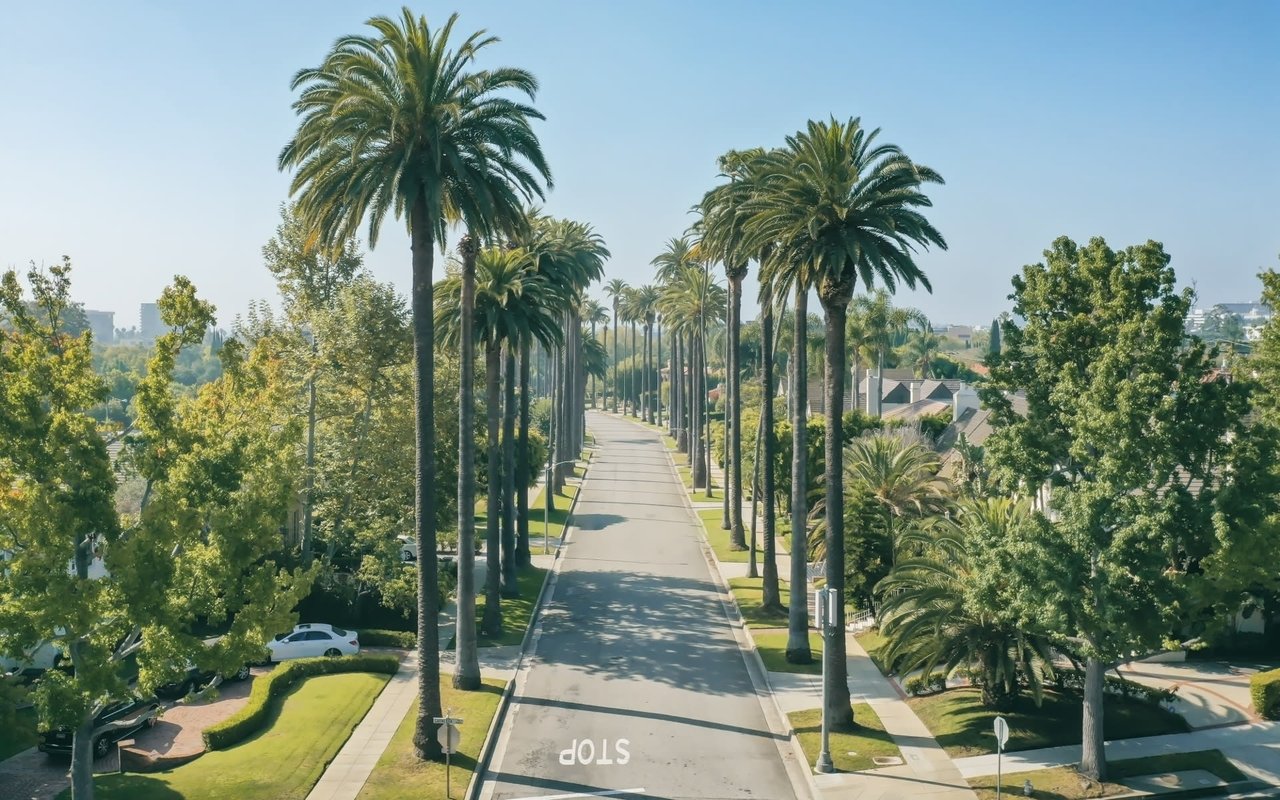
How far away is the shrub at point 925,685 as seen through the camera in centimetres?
2920

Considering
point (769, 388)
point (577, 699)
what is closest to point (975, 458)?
point (769, 388)

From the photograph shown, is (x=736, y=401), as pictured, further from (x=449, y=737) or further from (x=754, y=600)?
(x=449, y=737)

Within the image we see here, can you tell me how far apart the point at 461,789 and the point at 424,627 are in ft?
13.8

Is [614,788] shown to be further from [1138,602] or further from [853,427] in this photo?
[853,427]

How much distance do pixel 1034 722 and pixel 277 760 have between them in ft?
63.1

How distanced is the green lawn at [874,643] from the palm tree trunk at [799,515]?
7.08ft

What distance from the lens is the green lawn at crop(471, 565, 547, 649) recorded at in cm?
3706

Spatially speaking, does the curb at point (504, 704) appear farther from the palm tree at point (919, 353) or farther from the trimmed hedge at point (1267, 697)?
the palm tree at point (919, 353)

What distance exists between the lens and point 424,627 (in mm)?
25844

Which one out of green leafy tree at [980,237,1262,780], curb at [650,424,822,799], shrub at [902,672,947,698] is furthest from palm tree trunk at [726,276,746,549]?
green leafy tree at [980,237,1262,780]

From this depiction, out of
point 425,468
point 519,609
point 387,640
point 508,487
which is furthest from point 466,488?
point 508,487

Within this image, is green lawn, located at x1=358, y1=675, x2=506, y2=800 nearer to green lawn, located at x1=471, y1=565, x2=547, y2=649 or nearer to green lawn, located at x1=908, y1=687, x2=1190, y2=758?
green lawn, located at x1=471, y1=565, x2=547, y2=649

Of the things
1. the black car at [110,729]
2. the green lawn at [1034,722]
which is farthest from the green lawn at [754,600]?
the black car at [110,729]

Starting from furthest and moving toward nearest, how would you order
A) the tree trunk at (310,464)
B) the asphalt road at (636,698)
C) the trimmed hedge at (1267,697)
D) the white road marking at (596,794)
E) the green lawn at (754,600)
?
the tree trunk at (310,464), the green lawn at (754,600), the trimmed hedge at (1267,697), the asphalt road at (636,698), the white road marking at (596,794)
